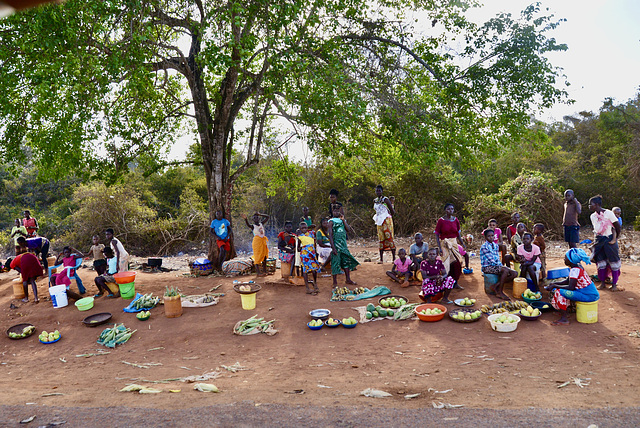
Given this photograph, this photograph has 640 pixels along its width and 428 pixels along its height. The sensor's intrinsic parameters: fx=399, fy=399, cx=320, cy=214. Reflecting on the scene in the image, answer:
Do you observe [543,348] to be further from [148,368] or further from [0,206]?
[0,206]

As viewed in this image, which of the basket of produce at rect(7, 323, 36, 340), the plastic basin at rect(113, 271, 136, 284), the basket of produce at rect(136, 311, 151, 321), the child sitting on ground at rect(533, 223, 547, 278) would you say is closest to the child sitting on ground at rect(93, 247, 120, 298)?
the plastic basin at rect(113, 271, 136, 284)

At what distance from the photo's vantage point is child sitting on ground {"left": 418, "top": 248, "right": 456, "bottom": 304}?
22.1 feet

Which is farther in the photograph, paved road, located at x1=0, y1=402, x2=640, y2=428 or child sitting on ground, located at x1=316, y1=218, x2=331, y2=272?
child sitting on ground, located at x1=316, y1=218, x2=331, y2=272

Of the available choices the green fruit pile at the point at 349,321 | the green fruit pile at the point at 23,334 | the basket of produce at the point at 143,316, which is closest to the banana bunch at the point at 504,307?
the green fruit pile at the point at 349,321

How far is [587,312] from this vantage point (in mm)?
5605

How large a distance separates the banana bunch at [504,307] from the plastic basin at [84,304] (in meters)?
7.07

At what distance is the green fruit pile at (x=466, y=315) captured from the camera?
5.89 metres

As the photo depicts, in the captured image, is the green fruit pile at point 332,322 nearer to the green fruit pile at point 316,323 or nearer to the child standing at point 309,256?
the green fruit pile at point 316,323

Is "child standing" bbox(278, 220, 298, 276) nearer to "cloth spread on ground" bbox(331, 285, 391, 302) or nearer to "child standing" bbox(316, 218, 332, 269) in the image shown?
"child standing" bbox(316, 218, 332, 269)

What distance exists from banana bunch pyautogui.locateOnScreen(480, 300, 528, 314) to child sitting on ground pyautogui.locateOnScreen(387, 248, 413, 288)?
5.90 feet

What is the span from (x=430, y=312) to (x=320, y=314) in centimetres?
171

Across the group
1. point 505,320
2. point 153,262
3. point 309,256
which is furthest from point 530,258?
point 153,262

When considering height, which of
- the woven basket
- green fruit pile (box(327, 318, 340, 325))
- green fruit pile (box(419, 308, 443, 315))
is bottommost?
green fruit pile (box(327, 318, 340, 325))

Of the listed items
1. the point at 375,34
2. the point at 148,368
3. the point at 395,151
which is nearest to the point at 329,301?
the point at 148,368
